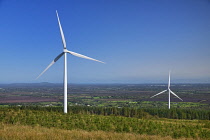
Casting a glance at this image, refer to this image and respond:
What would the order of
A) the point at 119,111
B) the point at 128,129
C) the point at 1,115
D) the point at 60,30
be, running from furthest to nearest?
the point at 119,111 < the point at 60,30 < the point at 1,115 < the point at 128,129

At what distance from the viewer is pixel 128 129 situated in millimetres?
15867

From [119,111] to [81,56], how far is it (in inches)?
1498

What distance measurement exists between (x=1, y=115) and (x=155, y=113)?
51.5 meters

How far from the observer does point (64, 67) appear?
88.1 ft

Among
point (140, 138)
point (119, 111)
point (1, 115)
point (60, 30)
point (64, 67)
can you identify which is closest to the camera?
point (140, 138)

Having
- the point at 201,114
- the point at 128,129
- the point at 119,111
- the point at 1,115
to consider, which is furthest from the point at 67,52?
the point at 201,114

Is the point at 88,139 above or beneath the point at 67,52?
beneath

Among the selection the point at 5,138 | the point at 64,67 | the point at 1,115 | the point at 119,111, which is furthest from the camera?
the point at 119,111

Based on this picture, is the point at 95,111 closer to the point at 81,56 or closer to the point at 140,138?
the point at 81,56

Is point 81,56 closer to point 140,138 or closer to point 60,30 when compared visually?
point 60,30

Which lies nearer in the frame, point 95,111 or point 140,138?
point 140,138

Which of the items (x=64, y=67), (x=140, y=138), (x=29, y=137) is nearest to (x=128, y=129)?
(x=140, y=138)

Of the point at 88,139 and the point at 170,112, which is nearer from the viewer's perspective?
the point at 88,139

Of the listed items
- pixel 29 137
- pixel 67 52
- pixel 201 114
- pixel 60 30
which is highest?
pixel 60 30
